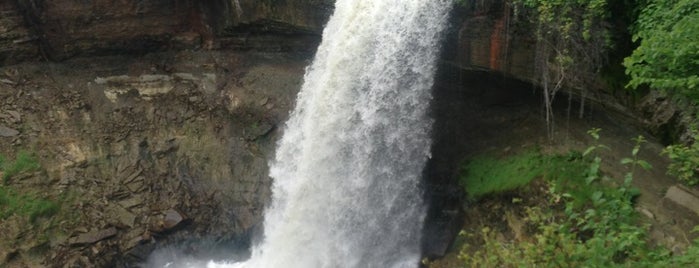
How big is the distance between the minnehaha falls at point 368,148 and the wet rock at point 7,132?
6.83 m

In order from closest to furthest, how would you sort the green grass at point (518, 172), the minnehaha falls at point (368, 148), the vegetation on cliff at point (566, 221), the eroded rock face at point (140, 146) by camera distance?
the vegetation on cliff at point (566, 221) → the green grass at point (518, 172) → the minnehaha falls at point (368, 148) → the eroded rock face at point (140, 146)

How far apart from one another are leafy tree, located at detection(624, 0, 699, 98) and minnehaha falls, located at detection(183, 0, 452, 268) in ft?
14.1

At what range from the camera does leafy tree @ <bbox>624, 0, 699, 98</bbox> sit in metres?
5.71

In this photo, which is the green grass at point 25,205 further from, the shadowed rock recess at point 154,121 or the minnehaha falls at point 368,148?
the minnehaha falls at point 368,148

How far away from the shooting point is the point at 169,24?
14117 mm

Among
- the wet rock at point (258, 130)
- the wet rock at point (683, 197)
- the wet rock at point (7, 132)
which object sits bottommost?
the wet rock at point (258, 130)

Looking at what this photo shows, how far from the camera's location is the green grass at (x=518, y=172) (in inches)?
349

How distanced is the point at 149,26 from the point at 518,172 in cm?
1021

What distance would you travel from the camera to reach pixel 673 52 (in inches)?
229

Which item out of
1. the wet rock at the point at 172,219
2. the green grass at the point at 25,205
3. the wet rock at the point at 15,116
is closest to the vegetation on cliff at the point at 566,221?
the wet rock at the point at 172,219

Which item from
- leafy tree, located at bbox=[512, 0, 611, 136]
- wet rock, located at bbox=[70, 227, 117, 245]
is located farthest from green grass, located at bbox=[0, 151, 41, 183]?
leafy tree, located at bbox=[512, 0, 611, 136]

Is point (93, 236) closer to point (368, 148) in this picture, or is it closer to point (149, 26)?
point (149, 26)

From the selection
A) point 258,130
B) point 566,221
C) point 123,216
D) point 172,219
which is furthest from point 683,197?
point 123,216

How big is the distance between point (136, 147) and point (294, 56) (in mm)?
4771
